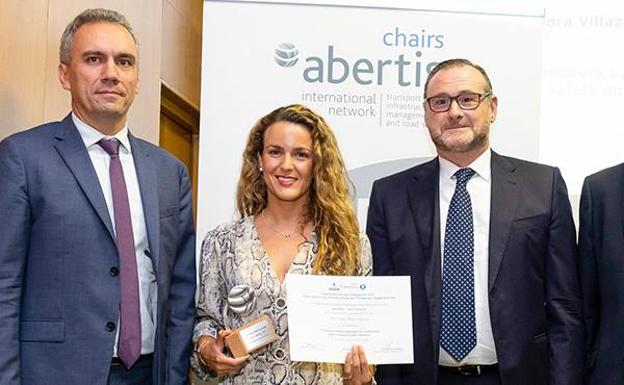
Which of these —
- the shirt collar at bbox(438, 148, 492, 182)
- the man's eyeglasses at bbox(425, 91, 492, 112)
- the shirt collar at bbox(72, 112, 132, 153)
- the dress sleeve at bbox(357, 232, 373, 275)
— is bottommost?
the dress sleeve at bbox(357, 232, 373, 275)

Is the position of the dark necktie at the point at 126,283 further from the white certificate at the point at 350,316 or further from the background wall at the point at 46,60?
the background wall at the point at 46,60

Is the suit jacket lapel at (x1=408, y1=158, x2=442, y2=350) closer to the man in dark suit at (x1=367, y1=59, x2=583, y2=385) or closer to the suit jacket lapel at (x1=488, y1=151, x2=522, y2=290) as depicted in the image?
the man in dark suit at (x1=367, y1=59, x2=583, y2=385)

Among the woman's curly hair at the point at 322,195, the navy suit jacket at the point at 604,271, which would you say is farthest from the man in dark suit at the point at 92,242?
the navy suit jacket at the point at 604,271

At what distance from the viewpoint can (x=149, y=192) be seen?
10.0 feet

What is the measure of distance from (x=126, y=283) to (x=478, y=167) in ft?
4.34

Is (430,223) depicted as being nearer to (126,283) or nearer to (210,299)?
(210,299)

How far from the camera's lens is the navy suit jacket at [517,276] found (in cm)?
313

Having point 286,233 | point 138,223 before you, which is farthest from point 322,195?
point 138,223

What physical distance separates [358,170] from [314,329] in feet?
6.61

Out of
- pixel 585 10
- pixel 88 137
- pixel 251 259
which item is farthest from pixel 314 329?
pixel 585 10

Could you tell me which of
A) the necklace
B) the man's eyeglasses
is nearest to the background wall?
the necklace

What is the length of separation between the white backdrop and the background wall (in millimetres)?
406

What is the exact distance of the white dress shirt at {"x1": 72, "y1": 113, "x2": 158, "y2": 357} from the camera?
299cm

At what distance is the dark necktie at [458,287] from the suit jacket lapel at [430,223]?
0.03 metres
